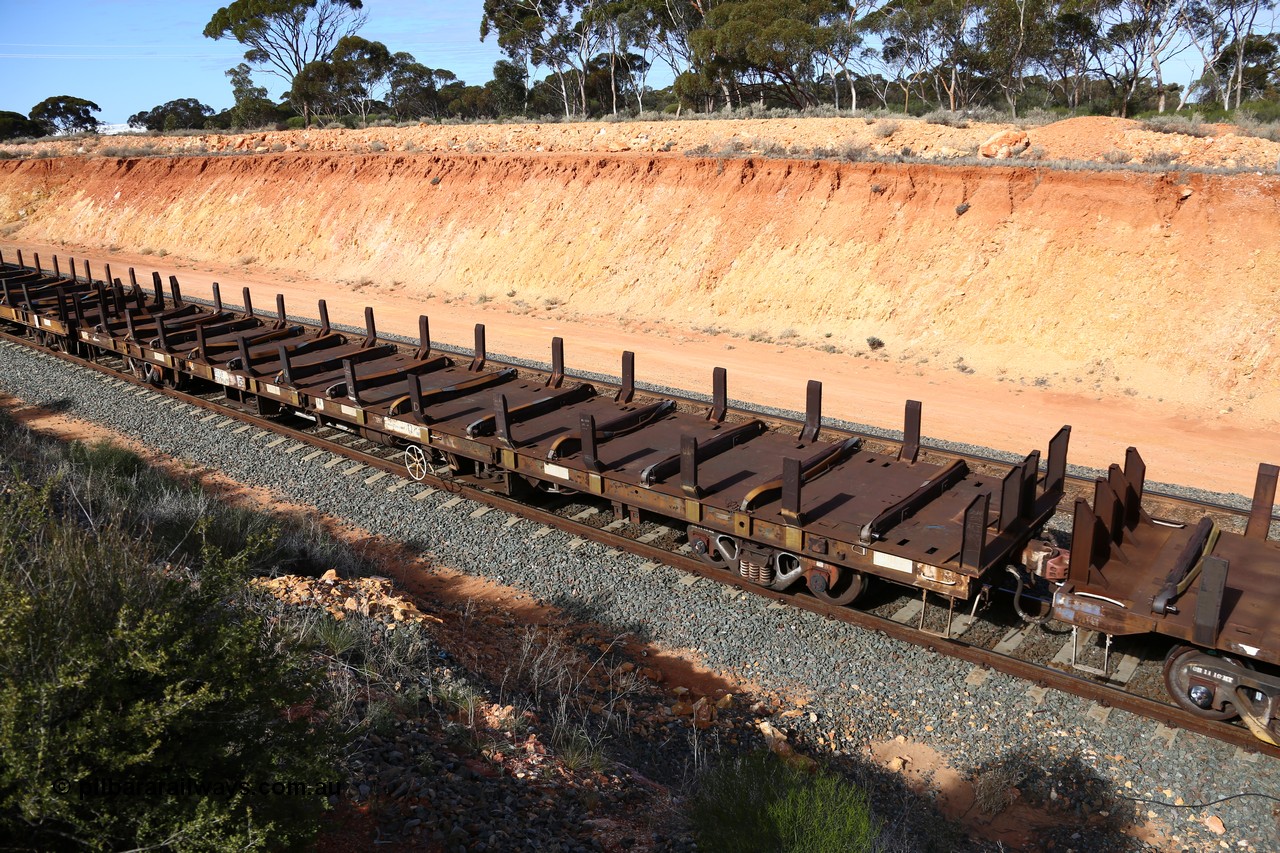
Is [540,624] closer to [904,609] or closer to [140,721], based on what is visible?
[904,609]

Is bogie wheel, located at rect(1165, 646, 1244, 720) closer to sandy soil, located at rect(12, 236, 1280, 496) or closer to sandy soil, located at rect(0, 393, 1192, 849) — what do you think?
sandy soil, located at rect(0, 393, 1192, 849)

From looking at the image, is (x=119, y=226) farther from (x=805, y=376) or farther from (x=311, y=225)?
(x=805, y=376)

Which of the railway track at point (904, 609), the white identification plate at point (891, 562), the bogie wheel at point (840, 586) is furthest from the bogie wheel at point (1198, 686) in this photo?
the bogie wheel at point (840, 586)

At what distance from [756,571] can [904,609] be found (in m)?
1.42

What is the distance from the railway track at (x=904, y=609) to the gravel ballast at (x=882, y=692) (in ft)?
0.35

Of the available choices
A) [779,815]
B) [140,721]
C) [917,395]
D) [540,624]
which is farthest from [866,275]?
[140,721]

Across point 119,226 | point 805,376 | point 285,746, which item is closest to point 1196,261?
point 805,376

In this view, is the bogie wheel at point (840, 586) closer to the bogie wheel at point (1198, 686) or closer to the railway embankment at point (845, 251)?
the bogie wheel at point (1198, 686)

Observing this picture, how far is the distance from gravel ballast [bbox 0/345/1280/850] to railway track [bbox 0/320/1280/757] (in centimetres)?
11

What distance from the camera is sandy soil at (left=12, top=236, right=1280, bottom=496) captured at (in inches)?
554

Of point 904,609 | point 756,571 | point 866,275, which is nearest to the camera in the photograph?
point 904,609

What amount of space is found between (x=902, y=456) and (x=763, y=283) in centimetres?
1531

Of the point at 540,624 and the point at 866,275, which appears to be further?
the point at 866,275

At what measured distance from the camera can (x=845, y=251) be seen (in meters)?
23.2
